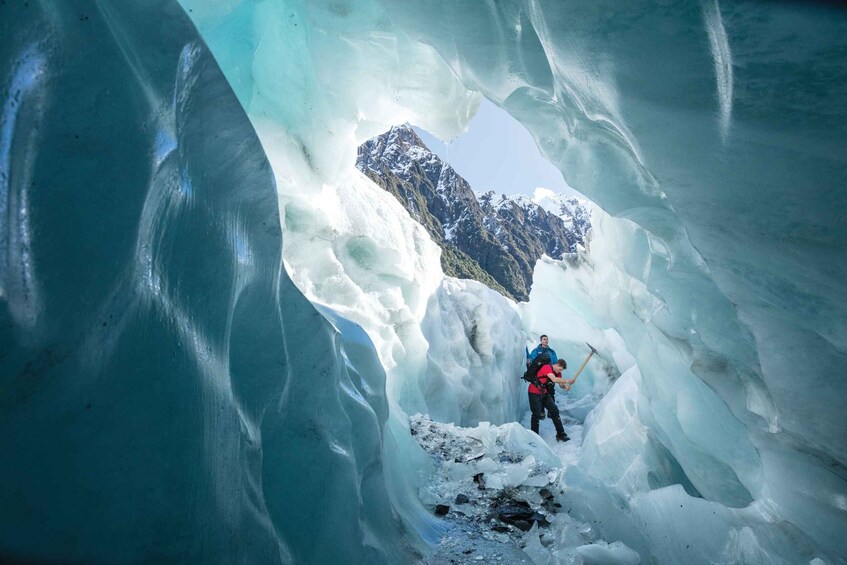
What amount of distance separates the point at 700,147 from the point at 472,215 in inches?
2429

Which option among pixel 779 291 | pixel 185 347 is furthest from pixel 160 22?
pixel 779 291

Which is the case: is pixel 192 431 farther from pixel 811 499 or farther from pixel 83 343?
pixel 811 499

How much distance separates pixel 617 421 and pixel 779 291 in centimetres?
480

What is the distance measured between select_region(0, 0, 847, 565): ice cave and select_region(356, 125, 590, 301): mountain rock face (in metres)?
41.2

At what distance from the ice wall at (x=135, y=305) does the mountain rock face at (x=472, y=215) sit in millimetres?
43291

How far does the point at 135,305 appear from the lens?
1329 millimetres

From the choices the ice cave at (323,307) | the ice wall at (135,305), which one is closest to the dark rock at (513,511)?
the ice cave at (323,307)

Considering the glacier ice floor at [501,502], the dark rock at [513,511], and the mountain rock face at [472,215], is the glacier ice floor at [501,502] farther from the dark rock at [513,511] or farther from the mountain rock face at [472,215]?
the mountain rock face at [472,215]

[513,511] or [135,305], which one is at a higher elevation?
[135,305]

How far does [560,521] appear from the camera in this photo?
3.72 meters

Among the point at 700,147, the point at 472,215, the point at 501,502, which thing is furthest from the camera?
the point at 472,215

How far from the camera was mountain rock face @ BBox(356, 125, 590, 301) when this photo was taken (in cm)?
5584

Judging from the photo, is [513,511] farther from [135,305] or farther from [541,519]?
[135,305]

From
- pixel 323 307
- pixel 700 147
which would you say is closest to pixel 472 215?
pixel 323 307
